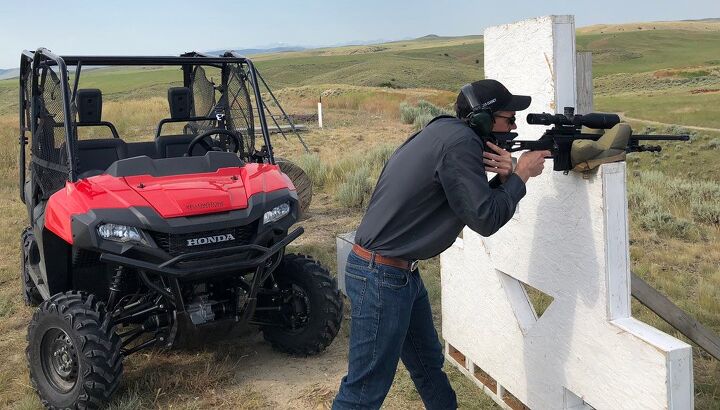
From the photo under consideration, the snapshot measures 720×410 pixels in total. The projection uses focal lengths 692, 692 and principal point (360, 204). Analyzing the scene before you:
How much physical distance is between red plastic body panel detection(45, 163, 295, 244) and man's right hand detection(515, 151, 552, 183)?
1.92 m

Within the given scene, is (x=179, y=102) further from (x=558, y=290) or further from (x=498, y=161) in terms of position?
(x=558, y=290)

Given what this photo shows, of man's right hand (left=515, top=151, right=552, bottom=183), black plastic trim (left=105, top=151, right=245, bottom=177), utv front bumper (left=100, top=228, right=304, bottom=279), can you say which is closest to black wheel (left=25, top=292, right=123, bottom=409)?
utv front bumper (left=100, top=228, right=304, bottom=279)

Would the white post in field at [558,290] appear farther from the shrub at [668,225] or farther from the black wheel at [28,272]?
the shrub at [668,225]

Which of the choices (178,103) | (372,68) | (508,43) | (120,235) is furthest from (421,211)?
(372,68)

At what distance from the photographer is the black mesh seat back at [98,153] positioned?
514 centimetres

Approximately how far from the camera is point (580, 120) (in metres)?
3.21

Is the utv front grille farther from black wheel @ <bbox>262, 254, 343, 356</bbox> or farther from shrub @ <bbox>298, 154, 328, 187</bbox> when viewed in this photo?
shrub @ <bbox>298, 154, 328, 187</bbox>

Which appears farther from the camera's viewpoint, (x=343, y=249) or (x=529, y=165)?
(x=343, y=249)

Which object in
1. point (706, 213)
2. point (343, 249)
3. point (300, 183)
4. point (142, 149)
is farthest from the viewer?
point (706, 213)

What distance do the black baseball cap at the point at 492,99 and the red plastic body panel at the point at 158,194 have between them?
1.80m

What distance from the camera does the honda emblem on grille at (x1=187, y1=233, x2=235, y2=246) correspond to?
4.20m

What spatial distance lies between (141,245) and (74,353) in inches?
30.4

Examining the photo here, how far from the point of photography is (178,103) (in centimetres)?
586

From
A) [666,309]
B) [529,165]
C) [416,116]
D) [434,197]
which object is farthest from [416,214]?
[416,116]
